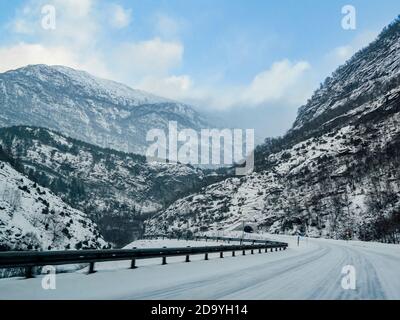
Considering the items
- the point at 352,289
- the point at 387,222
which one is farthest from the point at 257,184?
the point at 352,289

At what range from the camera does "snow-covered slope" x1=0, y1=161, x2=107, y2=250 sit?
89.2m

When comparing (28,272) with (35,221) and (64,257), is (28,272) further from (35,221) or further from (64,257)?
(35,221)

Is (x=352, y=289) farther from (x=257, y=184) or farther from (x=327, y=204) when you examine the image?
(x=257, y=184)

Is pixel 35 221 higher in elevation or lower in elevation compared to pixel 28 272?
higher

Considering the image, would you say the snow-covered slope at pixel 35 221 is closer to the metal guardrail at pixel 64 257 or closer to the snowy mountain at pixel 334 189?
the snowy mountain at pixel 334 189

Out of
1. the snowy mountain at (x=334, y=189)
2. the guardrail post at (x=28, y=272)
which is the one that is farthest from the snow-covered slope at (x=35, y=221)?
the guardrail post at (x=28, y=272)

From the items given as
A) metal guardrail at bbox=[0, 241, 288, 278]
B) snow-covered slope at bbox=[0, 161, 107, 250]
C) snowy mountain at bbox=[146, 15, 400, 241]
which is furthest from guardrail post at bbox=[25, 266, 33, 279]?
snowy mountain at bbox=[146, 15, 400, 241]

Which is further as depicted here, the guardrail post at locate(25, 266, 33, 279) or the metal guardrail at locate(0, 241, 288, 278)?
the guardrail post at locate(25, 266, 33, 279)

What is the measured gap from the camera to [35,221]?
10600 cm

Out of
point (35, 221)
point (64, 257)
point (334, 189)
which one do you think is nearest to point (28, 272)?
point (64, 257)

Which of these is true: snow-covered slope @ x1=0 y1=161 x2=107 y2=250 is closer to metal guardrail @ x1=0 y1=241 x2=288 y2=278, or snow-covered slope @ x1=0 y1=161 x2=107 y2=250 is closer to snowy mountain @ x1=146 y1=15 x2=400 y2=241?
snowy mountain @ x1=146 y1=15 x2=400 y2=241
